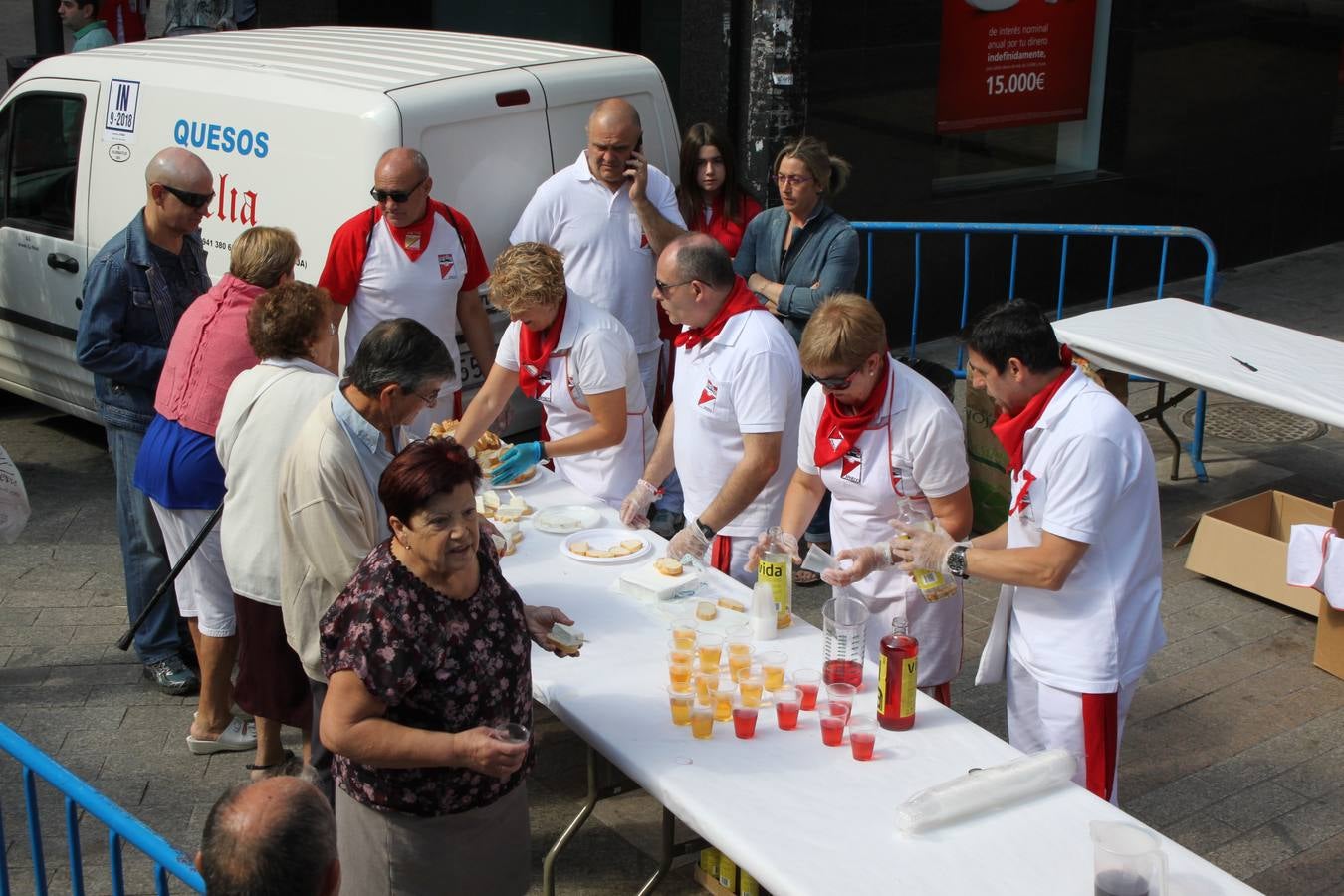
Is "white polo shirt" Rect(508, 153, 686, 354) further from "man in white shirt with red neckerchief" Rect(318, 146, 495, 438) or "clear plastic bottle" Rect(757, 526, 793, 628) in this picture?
"clear plastic bottle" Rect(757, 526, 793, 628)

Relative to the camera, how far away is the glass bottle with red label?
3.70 m

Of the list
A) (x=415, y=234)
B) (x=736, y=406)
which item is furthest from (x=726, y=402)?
(x=415, y=234)

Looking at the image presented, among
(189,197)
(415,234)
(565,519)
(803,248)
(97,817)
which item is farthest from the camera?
(803,248)

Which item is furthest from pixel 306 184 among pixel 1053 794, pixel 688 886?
pixel 1053 794

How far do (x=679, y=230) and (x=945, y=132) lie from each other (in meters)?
4.16

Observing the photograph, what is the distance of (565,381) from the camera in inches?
206

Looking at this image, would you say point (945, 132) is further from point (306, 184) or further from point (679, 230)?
point (306, 184)

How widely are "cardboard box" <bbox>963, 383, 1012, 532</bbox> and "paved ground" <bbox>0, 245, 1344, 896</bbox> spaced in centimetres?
40

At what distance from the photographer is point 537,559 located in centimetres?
489

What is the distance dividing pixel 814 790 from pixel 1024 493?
102 cm

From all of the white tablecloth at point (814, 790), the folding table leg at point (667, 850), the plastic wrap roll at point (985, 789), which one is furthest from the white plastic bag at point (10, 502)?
the plastic wrap roll at point (985, 789)

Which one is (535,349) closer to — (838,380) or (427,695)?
(838,380)

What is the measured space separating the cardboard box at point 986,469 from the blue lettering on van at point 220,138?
3.37 metres

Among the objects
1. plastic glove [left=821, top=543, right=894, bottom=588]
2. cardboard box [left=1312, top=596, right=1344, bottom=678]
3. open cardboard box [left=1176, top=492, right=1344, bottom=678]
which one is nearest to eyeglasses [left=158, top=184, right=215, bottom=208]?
plastic glove [left=821, top=543, right=894, bottom=588]
